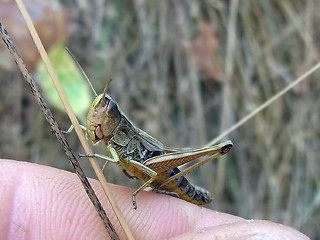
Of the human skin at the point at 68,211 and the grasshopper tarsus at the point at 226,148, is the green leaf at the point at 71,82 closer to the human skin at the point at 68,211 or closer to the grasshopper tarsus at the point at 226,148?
the human skin at the point at 68,211

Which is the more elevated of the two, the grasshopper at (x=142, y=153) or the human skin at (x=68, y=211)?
the grasshopper at (x=142, y=153)

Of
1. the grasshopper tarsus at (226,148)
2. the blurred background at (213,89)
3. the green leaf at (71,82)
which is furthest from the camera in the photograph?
the blurred background at (213,89)

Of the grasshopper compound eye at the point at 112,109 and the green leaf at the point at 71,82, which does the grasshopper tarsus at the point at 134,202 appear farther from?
the green leaf at the point at 71,82

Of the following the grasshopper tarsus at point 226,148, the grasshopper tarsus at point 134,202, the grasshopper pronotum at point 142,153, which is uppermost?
the grasshopper tarsus at point 226,148

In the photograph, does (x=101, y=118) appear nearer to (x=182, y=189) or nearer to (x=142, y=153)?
(x=142, y=153)

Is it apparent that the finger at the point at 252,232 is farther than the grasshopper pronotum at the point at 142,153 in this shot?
No

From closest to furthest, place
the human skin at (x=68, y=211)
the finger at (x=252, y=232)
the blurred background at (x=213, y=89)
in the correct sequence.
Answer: the finger at (x=252, y=232) → the human skin at (x=68, y=211) → the blurred background at (x=213, y=89)

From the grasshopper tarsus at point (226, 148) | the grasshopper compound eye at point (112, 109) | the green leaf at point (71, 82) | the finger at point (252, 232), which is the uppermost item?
the green leaf at point (71, 82)

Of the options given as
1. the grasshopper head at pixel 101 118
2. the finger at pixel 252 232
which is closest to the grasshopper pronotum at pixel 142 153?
the grasshopper head at pixel 101 118

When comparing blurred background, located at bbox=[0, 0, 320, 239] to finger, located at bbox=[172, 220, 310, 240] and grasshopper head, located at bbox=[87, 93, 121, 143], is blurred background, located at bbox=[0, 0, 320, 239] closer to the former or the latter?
grasshopper head, located at bbox=[87, 93, 121, 143]

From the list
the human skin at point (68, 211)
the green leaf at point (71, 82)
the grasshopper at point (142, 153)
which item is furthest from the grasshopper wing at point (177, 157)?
the green leaf at point (71, 82)
